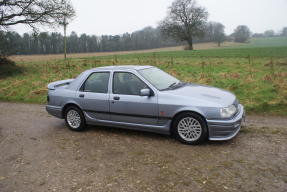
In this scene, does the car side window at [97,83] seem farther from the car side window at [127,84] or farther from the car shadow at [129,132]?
the car shadow at [129,132]

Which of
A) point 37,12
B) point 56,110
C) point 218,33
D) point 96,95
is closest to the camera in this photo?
point 96,95

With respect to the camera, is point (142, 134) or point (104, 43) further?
point (104, 43)

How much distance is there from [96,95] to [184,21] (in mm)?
47297

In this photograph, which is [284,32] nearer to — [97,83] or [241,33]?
[241,33]

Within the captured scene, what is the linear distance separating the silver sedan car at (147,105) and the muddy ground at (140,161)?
32cm

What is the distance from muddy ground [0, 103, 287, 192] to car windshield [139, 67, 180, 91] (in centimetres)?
119

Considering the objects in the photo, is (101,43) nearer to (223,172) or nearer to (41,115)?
(41,115)

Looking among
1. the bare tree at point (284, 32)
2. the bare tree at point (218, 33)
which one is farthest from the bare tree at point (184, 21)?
the bare tree at point (284, 32)

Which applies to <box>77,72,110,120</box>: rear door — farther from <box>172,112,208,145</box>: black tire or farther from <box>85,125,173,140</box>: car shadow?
<box>172,112,208,145</box>: black tire

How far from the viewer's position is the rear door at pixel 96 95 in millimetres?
5898

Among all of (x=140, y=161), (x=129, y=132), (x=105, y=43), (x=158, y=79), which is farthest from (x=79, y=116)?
(x=105, y=43)

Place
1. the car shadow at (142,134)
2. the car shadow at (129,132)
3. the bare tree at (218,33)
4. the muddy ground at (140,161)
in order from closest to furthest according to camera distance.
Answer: the muddy ground at (140,161), the car shadow at (142,134), the car shadow at (129,132), the bare tree at (218,33)

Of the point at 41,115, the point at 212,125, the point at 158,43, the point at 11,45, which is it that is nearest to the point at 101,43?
the point at 158,43

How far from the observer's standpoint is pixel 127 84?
224 inches
